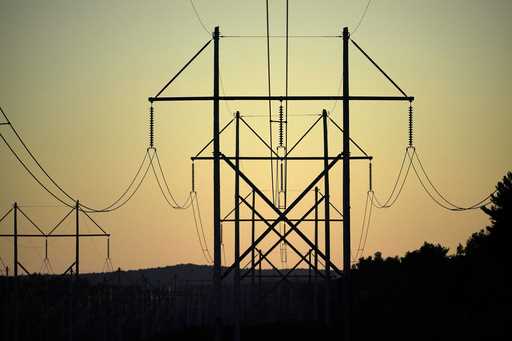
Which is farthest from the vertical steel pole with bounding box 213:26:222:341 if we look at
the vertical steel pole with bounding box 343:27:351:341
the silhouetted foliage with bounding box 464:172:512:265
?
the silhouetted foliage with bounding box 464:172:512:265

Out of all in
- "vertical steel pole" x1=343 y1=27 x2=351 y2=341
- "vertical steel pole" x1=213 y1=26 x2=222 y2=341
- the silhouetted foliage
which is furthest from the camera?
the silhouetted foliage

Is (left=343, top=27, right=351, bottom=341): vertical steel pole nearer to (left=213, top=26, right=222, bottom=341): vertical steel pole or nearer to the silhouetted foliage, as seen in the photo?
(left=213, top=26, right=222, bottom=341): vertical steel pole

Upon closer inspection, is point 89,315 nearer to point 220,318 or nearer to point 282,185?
point 282,185

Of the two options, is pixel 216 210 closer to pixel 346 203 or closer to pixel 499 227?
pixel 346 203

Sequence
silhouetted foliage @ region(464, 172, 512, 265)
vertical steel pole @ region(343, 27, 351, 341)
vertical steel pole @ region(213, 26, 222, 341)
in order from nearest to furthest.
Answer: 1. vertical steel pole @ region(213, 26, 222, 341)
2. vertical steel pole @ region(343, 27, 351, 341)
3. silhouetted foliage @ region(464, 172, 512, 265)

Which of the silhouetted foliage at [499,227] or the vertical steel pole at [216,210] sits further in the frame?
the silhouetted foliage at [499,227]

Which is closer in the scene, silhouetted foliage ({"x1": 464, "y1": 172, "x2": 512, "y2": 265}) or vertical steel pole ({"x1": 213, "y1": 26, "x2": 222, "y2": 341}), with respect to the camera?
vertical steel pole ({"x1": 213, "y1": 26, "x2": 222, "y2": 341})

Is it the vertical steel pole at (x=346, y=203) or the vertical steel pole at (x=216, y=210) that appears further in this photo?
the vertical steel pole at (x=346, y=203)

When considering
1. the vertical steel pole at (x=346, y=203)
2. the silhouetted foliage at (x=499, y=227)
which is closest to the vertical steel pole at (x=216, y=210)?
the vertical steel pole at (x=346, y=203)

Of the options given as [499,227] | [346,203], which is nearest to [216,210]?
[346,203]

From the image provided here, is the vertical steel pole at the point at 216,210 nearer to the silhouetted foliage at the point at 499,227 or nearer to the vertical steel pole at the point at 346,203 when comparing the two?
the vertical steel pole at the point at 346,203

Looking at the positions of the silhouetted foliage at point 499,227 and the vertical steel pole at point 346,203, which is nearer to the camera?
the vertical steel pole at point 346,203

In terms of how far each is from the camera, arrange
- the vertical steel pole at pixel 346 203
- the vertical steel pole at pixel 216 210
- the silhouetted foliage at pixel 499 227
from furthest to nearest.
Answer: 1. the silhouetted foliage at pixel 499 227
2. the vertical steel pole at pixel 346 203
3. the vertical steel pole at pixel 216 210

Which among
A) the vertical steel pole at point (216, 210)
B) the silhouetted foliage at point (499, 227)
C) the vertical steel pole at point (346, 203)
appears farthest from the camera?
the silhouetted foliage at point (499, 227)
